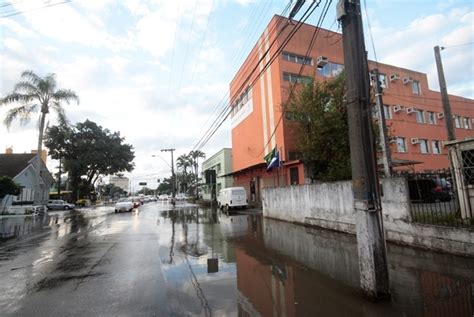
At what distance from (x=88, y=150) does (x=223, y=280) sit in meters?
45.1

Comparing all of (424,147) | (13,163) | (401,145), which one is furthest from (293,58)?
(13,163)

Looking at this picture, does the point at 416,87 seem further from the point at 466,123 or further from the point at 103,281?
the point at 103,281

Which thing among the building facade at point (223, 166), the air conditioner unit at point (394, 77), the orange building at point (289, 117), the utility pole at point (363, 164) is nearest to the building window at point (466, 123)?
the orange building at point (289, 117)

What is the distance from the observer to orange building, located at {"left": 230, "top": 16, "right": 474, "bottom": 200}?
23.9m

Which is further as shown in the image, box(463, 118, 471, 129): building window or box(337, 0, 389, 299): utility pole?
box(463, 118, 471, 129): building window

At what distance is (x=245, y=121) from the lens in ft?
104

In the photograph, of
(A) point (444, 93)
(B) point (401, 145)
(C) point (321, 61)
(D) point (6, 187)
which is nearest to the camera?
(A) point (444, 93)

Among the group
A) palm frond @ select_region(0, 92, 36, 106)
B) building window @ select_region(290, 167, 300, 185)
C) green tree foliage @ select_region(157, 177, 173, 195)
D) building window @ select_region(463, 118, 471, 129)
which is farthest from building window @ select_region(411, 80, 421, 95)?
green tree foliage @ select_region(157, 177, 173, 195)

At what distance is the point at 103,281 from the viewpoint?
19.5 ft

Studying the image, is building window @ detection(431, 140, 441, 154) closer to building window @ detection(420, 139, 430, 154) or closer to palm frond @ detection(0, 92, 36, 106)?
building window @ detection(420, 139, 430, 154)

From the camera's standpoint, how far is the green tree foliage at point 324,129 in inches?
622

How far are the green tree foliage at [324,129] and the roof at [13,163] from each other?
1269 inches

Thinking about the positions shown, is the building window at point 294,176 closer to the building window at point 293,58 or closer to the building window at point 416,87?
the building window at point 293,58

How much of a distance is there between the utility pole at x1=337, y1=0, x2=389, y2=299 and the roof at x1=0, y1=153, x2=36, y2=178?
37.6 metres
